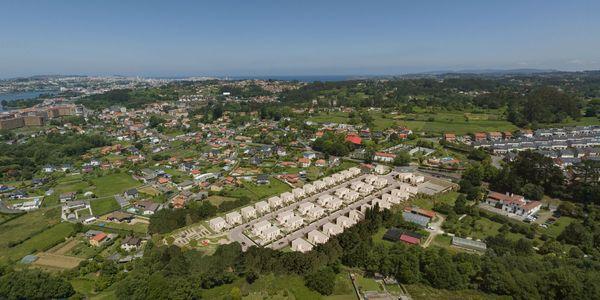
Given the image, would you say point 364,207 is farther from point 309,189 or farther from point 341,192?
point 309,189

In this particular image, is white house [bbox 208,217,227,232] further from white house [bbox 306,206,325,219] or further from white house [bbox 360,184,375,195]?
white house [bbox 360,184,375,195]

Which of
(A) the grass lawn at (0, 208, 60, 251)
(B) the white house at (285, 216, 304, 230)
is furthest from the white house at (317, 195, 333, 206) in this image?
(A) the grass lawn at (0, 208, 60, 251)

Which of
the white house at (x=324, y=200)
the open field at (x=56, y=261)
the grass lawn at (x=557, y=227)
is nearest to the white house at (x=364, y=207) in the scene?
the white house at (x=324, y=200)

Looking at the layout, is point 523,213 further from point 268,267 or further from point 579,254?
point 268,267

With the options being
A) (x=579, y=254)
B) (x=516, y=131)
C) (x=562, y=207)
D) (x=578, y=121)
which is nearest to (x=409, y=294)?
(x=579, y=254)

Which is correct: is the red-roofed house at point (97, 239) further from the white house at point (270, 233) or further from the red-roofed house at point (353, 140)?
the red-roofed house at point (353, 140)

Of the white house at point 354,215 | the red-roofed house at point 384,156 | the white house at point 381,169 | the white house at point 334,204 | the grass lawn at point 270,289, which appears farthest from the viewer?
the red-roofed house at point 384,156
